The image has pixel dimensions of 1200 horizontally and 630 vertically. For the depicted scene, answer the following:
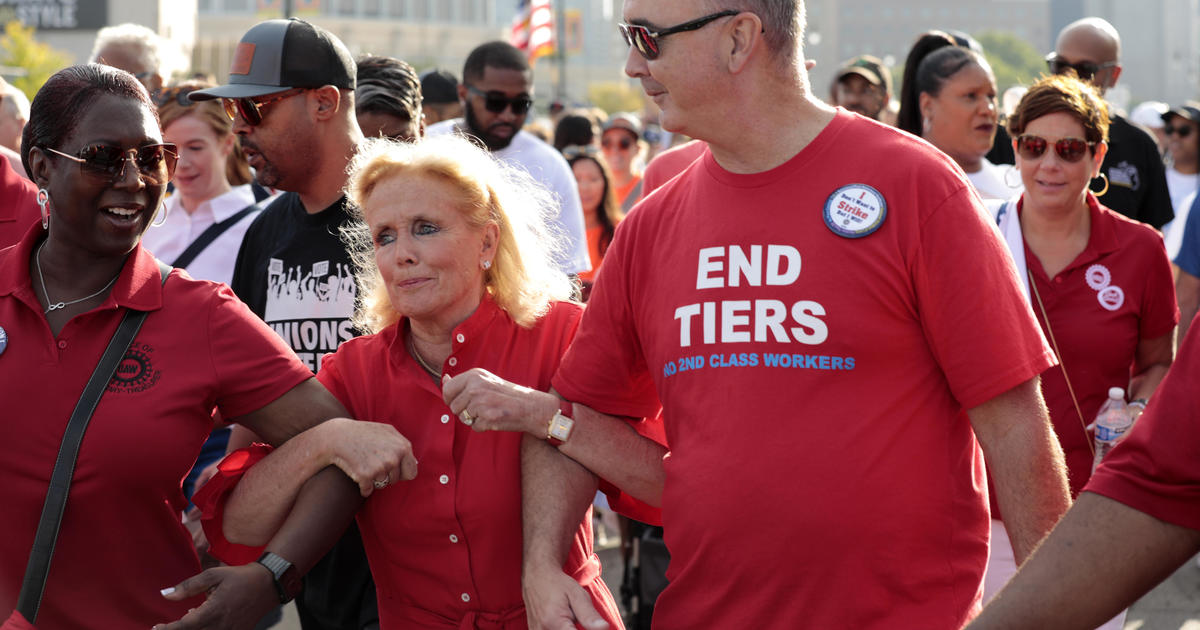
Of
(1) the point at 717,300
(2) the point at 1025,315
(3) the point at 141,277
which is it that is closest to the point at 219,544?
(3) the point at 141,277

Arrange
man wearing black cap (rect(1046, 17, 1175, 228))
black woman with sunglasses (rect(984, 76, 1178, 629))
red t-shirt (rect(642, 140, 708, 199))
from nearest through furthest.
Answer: black woman with sunglasses (rect(984, 76, 1178, 629)), red t-shirt (rect(642, 140, 708, 199)), man wearing black cap (rect(1046, 17, 1175, 228))

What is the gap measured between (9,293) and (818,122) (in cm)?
185

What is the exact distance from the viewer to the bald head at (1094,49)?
24.0 ft

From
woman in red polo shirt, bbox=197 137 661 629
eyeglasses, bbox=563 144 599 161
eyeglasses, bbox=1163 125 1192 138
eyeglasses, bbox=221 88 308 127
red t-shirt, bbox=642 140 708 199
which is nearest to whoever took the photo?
woman in red polo shirt, bbox=197 137 661 629

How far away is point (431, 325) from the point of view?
343 cm

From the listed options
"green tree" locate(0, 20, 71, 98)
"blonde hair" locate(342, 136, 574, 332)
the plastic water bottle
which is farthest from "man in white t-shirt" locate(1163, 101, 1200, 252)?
"green tree" locate(0, 20, 71, 98)

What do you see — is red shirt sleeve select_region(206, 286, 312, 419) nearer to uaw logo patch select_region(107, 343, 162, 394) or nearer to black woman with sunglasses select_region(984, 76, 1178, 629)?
uaw logo patch select_region(107, 343, 162, 394)

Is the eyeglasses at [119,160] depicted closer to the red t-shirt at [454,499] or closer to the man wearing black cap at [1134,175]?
the red t-shirt at [454,499]

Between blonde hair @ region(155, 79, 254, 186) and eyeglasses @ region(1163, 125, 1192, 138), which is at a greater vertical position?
blonde hair @ region(155, 79, 254, 186)

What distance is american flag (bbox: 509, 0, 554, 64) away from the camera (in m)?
24.8

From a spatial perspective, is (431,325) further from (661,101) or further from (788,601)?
(788,601)

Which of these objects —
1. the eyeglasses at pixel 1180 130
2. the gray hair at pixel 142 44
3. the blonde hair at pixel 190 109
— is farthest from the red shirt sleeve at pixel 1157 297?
the eyeglasses at pixel 1180 130

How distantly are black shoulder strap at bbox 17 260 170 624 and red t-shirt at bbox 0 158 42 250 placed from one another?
4.92ft

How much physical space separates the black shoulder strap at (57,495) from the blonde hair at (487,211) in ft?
2.69
